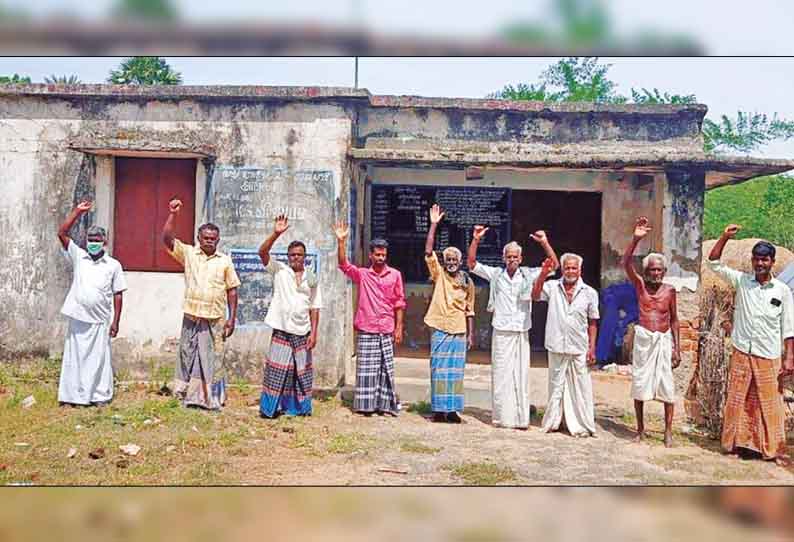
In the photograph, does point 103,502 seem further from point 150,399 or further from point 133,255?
point 133,255

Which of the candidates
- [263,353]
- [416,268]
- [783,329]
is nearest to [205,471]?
[263,353]

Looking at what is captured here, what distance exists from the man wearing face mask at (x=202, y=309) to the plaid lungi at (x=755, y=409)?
438cm

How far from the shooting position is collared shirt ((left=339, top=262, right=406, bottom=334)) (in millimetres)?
7656

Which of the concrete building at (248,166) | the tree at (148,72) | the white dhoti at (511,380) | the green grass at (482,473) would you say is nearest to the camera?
the green grass at (482,473)

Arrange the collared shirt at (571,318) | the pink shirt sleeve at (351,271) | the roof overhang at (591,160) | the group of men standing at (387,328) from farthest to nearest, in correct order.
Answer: the roof overhang at (591,160)
the pink shirt sleeve at (351,271)
the collared shirt at (571,318)
the group of men standing at (387,328)

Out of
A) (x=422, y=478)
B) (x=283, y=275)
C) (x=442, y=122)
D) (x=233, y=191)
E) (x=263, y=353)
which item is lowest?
(x=422, y=478)

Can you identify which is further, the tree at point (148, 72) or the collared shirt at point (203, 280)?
the tree at point (148, 72)

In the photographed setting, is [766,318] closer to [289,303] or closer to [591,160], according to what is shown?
[591,160]

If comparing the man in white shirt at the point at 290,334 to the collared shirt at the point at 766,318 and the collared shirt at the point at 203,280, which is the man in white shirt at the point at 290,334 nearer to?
the collared shirt at the point at 203,280

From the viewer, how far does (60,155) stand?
8898mm

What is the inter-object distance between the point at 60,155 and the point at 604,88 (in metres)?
22.9

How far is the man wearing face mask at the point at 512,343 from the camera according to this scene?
742 centimetres

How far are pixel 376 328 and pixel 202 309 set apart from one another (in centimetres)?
160

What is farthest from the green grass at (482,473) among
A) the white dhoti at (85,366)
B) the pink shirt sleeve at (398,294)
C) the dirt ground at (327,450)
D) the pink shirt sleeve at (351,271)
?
the white dhoti at (85,366)
